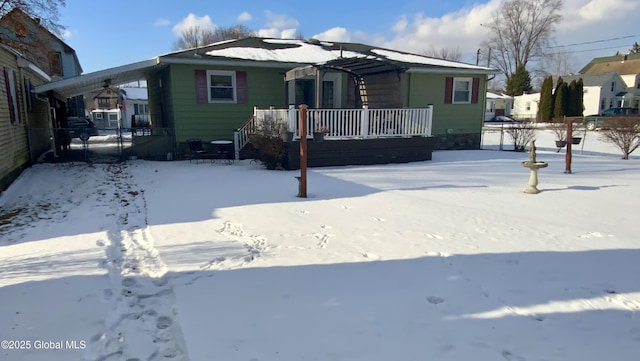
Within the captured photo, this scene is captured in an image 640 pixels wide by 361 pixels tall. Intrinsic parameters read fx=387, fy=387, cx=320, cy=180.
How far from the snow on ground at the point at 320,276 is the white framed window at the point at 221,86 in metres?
6.13

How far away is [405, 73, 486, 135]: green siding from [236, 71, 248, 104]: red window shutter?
5.95 metres

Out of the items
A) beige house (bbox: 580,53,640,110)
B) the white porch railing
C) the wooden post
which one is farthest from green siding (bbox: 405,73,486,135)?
beige house (bbox: 580,53,640,110)

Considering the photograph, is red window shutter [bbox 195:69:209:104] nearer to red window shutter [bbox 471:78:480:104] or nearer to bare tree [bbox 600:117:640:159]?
red window shutter [bbox 471:78:480:104]

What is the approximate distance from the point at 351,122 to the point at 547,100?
32.0m

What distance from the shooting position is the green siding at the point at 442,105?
14719 millimetres

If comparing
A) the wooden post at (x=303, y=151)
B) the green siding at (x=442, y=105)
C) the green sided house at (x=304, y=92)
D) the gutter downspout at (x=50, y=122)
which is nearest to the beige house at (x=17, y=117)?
the gutter downspout at (x=50, y=122)

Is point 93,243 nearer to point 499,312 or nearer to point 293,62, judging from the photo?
point 499,312

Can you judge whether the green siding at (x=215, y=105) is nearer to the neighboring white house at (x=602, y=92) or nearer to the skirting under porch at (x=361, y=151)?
the skirting under porch at (x=361, y=151)

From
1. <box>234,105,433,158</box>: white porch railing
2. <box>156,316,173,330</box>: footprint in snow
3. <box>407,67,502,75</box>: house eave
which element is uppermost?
<box>407,67,502,75</box>: house eave

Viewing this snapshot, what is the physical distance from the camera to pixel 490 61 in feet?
170

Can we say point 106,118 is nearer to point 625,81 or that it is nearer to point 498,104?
point 498,104

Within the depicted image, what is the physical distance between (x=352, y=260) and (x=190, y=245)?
1.89 metres

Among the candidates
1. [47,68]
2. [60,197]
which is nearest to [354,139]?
[60,197]

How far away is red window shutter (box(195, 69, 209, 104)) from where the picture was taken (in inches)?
484
